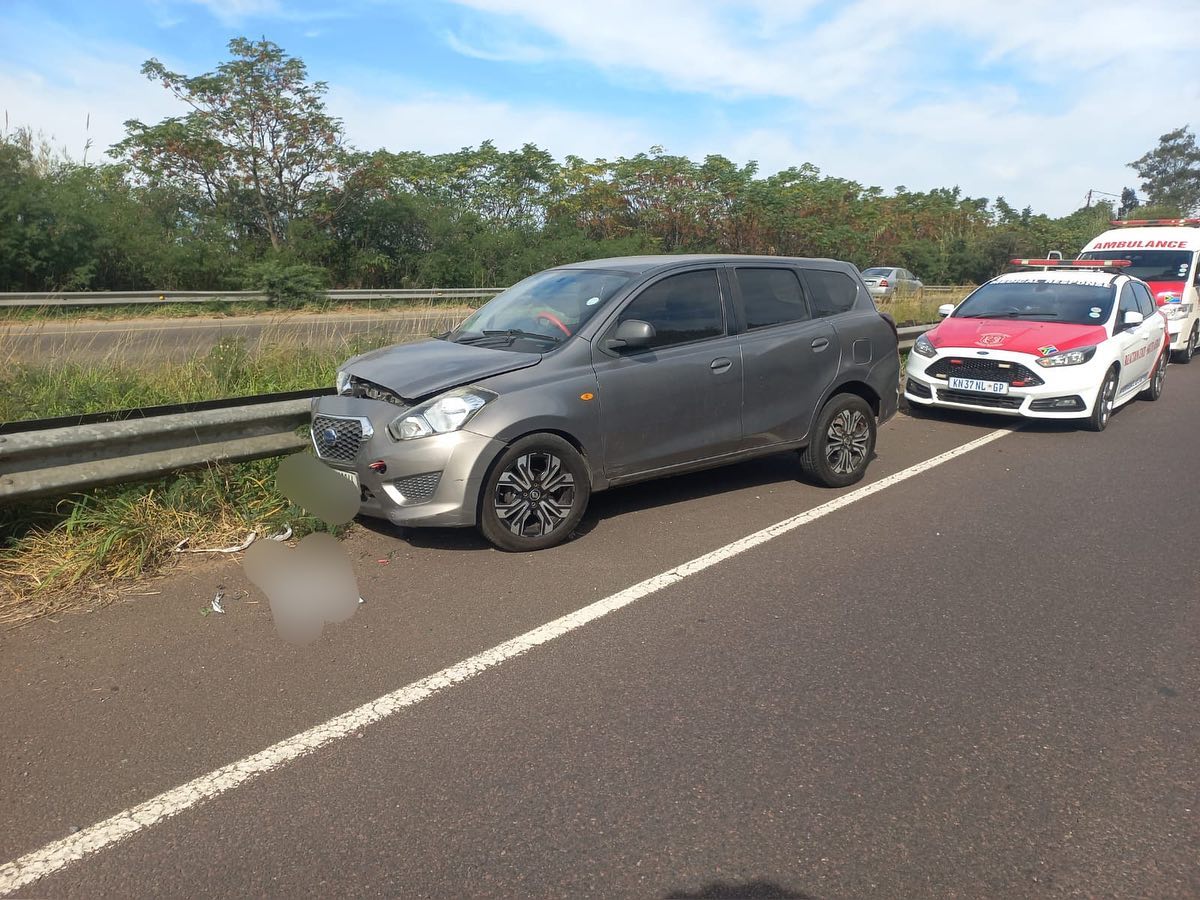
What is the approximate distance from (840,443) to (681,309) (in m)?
1.83

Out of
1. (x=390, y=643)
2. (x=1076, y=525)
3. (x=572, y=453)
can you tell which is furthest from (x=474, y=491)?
(x=1076, y=525)

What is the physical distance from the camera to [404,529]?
230 inches

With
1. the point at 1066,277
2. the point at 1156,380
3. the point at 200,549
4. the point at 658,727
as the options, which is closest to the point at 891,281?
the point at 1156,380

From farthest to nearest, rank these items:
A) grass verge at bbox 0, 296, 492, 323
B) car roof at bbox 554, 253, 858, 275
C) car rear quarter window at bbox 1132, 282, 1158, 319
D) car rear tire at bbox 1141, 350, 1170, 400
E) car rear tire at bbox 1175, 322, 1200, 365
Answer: grass verge at bbox 0, 296, 492, 323 → car rear tire at bbox 1175, 322, 1200, 365 → car rear tire at bbox 1141, 350, 1170, 400 → car rear quarter window at bbox 1132, 282, 1158, 319 → car roof at bbox 554, 253, 858, 275

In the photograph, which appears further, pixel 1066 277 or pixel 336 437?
pixel 1066 277

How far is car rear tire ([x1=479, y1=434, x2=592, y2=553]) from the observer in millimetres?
5281

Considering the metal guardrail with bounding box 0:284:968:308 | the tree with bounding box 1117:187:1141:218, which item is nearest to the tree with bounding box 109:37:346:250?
the metal guardrail with bounding box 0:284:968:308

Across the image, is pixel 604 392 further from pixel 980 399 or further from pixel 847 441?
pixel 980 399

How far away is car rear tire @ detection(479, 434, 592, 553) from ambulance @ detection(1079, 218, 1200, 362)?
1354cm

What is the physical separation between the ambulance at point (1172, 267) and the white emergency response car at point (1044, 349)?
483cm

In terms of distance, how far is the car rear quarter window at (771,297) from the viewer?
21.5 ft

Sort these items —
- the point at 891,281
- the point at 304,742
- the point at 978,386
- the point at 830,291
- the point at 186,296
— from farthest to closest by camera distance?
1. the point at 891,281
2. the point at 186,296
3. the point at 978,386
4. the point at 830,291
5. the point at 304,742

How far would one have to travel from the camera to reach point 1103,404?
378 inches

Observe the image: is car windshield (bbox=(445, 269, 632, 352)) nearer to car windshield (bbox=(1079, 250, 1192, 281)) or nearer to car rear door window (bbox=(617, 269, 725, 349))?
car rear door window (bbox=(617, 269, 725, 349))
